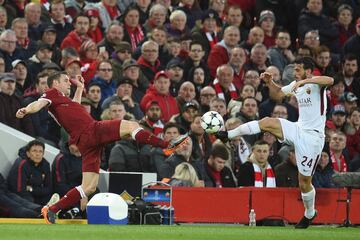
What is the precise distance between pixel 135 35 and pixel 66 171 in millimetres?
5587

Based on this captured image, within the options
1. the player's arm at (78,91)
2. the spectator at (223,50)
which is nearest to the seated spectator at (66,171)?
the player's arm at (78,91)

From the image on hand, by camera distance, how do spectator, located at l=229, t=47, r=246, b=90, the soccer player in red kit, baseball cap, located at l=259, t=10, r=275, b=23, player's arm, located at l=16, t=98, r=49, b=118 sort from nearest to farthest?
player's arm, located at l=16, t=98, r=49, b=118 < the soccer player in red kit < spectator, located at l=229, t=47, r=246, b=90 < baseball cap, located at l=259, t=10, r=275, b=23

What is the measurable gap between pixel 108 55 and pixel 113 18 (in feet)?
6.46

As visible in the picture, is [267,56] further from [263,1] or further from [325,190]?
[325,190]

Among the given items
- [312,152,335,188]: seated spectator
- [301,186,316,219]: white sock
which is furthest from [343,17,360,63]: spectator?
[301,186,316,219]: white sock

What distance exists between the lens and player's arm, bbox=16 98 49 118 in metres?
14.7

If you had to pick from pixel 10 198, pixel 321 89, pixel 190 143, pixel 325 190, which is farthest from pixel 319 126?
pixel 10 198

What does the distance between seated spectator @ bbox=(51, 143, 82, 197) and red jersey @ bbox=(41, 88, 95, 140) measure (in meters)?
2.36

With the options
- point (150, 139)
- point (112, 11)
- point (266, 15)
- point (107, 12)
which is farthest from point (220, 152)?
point (266, 15)

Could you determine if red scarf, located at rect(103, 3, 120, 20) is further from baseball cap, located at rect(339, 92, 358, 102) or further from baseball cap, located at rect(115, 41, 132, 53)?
baseball cap, located at rect(339, 92, 358, 102)

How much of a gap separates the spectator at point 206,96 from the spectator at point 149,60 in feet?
4.35

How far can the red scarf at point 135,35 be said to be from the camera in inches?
907

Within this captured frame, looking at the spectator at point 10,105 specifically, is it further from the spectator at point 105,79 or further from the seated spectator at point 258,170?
the seated spectator at point 258,170

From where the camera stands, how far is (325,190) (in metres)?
18.0
